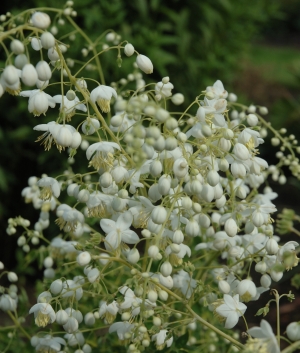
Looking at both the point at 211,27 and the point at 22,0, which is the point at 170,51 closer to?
the point at 211,27

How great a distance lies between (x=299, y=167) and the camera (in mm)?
1803

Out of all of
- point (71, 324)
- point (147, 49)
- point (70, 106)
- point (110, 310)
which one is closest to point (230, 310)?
point (110, 310)

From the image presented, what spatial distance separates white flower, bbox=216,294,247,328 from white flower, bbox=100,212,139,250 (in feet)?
0.88

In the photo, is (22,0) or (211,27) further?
(211,27)

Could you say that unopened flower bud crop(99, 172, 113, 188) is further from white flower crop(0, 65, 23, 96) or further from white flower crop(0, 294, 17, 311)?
white flower crop(0, 294, 17, 311)

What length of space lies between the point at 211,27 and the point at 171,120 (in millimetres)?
3066

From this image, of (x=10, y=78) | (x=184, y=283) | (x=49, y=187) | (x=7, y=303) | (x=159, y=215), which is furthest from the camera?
(x=7, y=303)

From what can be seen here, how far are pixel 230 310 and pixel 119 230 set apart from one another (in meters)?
0.34

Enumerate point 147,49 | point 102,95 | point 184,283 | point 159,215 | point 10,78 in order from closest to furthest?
1. point 10,78
2. point 159,215
3. point 102,95
4. point 184,283
5. point 147,49

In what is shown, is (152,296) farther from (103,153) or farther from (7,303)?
(7,303)

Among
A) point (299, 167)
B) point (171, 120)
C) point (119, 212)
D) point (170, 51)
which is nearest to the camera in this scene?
point (171, 120)

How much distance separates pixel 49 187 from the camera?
1.49 m

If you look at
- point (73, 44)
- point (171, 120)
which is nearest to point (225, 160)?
point (171, 120)

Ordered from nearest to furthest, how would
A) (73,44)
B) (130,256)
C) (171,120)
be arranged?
(171,120), (130,256), (73,44)
